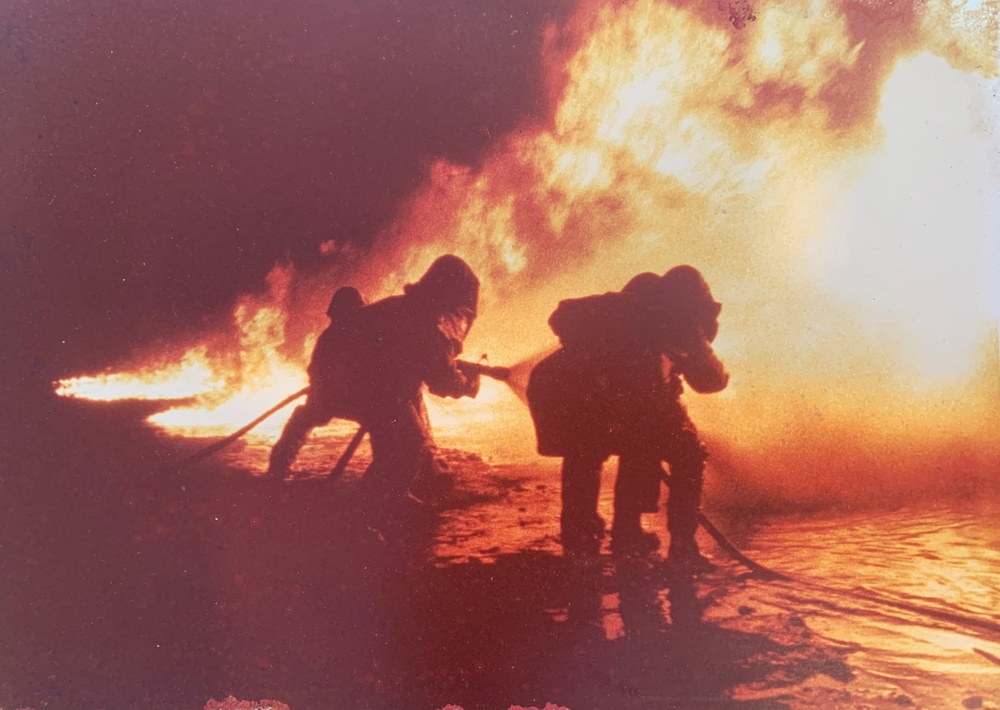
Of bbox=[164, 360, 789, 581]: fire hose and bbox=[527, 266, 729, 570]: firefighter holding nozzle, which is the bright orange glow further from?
bbox=[527, 266, 729, 570]: firefighter holding nozzle

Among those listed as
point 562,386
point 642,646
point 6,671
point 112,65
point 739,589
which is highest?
point 112,65

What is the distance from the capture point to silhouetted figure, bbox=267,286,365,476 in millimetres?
2393

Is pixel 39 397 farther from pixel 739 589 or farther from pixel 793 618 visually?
pixel 793 618

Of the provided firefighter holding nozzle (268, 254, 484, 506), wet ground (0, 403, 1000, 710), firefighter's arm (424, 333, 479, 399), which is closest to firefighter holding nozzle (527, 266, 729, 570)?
wet ground (0, 403, 1000, 710)

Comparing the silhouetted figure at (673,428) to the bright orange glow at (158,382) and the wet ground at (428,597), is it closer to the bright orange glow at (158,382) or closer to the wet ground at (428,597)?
the wet ground at (428,597)

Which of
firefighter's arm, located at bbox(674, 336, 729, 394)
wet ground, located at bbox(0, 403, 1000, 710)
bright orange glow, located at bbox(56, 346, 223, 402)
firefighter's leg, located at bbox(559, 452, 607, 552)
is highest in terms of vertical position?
firefighter's arm, located at bbox(674, 336, 729, 394)

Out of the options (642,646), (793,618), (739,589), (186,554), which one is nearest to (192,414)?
(186,554)

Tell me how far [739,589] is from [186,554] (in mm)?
2160

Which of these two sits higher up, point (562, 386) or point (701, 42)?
point (701, 42)

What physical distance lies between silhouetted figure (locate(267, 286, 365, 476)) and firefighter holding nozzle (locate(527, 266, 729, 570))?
767 mm

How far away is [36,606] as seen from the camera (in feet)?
8.07

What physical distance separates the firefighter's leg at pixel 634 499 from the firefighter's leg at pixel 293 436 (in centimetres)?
117

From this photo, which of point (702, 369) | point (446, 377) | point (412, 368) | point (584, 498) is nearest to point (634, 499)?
point (584, 498)

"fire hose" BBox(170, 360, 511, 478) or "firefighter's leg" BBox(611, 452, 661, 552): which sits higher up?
"fire hose" BBox(170, 360, 511, 478)
